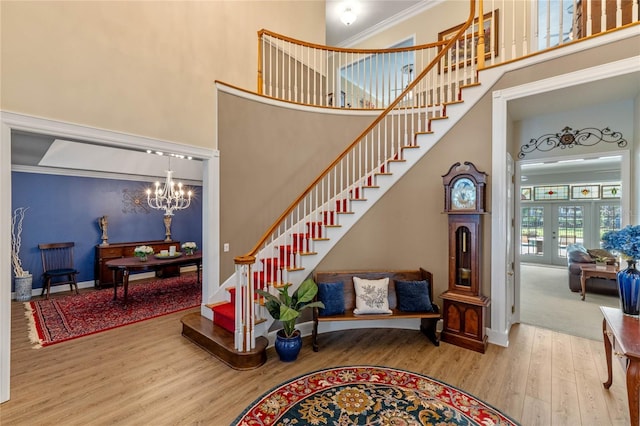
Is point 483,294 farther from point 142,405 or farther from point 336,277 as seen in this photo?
point 142,405

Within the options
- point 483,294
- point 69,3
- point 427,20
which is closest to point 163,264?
point 69,3

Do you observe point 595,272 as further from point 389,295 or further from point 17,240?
point 17,240

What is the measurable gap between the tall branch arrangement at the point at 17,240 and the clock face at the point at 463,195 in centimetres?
749

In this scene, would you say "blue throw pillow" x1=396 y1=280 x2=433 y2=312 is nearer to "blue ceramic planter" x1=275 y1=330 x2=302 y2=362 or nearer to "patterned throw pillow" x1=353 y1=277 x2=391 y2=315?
"patterned throw pillow" x1=353 y1=277 x2=391 y2=315

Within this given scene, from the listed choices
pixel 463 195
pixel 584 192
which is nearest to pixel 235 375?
pixel 463 195

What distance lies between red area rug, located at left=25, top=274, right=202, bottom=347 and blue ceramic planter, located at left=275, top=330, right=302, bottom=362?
257 centimetres

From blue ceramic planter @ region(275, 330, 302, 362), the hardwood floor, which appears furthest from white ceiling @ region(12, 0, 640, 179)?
blue ceramic planter @ region(275, 330, 302, 362)

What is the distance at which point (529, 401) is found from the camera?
7.99 ft

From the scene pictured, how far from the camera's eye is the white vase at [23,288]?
5.22 m

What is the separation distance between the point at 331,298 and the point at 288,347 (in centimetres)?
74

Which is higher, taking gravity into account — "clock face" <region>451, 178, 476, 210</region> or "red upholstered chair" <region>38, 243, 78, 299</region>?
"clock face" <region>451, 178, 476, 210</region>

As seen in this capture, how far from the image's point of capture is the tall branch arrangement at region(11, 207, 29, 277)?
5262 mm

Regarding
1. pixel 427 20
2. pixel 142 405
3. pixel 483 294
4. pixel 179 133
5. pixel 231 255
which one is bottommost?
pixel 142 405

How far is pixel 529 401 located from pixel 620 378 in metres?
1.11
